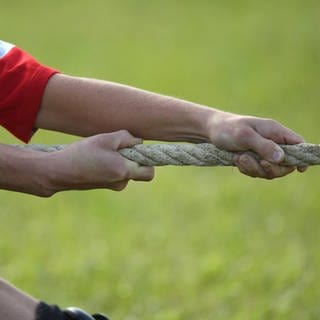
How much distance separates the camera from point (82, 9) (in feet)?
37.0

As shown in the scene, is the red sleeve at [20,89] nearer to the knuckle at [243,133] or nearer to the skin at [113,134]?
the skin at [113,134]

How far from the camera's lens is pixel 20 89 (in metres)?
2.91

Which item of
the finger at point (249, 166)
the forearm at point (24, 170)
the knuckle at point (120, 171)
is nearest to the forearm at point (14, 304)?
the forearm at point (24, 170)

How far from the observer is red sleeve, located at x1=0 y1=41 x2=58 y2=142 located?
291 cm

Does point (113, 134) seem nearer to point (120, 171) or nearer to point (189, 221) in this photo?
point (120, 171)

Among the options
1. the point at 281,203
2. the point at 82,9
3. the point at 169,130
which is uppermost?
the point at 169,130

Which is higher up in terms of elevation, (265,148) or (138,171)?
(265,148)

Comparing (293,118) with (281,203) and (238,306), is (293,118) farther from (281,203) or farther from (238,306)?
(238,306)

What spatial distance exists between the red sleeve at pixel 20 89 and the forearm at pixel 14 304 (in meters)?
0.35

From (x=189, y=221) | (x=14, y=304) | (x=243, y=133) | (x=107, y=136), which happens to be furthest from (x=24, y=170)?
(x=189, y=221)

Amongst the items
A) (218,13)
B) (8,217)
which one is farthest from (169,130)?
(218,13)

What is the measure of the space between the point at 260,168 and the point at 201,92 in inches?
223

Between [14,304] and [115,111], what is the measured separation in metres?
0.47

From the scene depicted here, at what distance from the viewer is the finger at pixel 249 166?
2.74 meters
